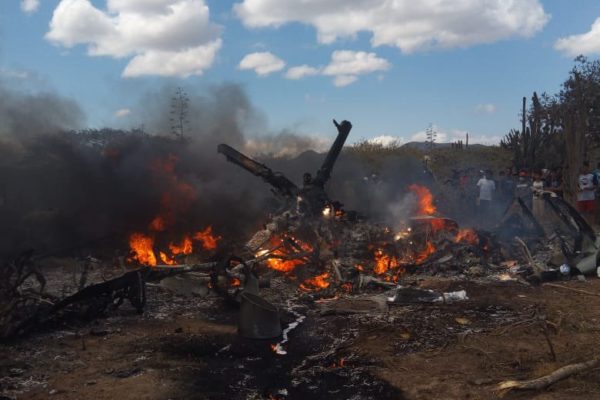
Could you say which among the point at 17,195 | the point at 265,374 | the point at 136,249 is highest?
the point at 17,195

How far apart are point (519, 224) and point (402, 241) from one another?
4.10 meters

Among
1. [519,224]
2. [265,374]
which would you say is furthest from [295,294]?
[519,224]

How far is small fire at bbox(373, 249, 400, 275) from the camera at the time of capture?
11.7 meters

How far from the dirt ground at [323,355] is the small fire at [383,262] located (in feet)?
10.0

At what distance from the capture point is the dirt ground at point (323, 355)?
525cm

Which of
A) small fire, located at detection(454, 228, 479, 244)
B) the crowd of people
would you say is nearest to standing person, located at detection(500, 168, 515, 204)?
the crowd of people

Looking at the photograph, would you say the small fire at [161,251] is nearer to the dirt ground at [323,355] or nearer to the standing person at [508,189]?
the dirt ground at [323,355]

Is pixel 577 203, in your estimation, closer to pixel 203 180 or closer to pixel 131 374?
pixel 203 180

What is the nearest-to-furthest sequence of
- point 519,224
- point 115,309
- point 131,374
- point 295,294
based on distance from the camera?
1. point 131,374
2. point 115,309
3. point 295,294
4. point 519,224

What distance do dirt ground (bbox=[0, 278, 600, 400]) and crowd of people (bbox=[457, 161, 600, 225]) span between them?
24.5ft

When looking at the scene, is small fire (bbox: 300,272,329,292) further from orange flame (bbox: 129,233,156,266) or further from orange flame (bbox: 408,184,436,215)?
orange flame (bbox: 408,184,436,215)

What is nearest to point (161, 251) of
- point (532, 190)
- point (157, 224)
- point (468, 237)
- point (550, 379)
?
point (157, 224)

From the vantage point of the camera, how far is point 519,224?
14578mm

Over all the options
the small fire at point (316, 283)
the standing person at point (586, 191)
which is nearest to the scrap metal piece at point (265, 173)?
the small fire at point (316, 283)
